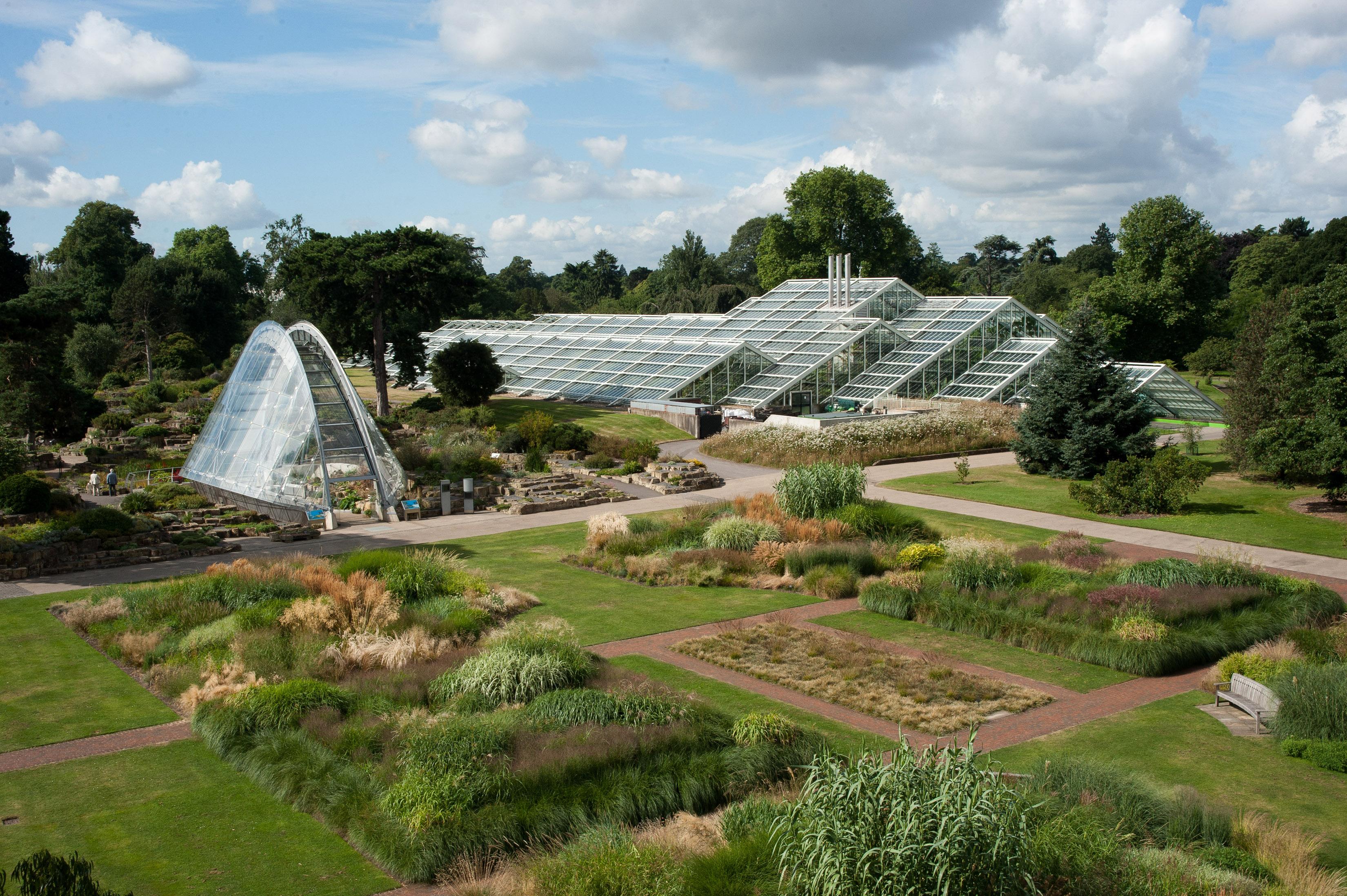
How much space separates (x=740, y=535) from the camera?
2167 centimetres

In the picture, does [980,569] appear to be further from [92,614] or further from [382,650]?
[92,614]

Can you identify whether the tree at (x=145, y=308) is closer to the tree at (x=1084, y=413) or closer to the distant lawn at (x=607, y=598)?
the distant lawn at (x=607, y=598)

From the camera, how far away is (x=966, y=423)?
37.4 m

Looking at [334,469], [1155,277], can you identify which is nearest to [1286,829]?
[334,469]

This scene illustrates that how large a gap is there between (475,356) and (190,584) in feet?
87.7

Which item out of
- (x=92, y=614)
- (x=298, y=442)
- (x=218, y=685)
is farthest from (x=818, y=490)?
(x=92, y=614)

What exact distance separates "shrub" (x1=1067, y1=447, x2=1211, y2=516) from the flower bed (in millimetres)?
8975

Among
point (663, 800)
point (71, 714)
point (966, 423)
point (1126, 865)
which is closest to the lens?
point (1126, 865)

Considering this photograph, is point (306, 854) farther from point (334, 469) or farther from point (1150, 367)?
point (1150, 367)

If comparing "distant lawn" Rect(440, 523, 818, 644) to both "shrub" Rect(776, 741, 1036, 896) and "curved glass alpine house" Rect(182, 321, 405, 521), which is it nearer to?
"curved glass alpine house" Rect(182, 321, 405, 521)

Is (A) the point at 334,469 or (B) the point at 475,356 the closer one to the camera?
(A) the point at 334,469

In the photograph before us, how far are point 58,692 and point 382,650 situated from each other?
449 centimetres

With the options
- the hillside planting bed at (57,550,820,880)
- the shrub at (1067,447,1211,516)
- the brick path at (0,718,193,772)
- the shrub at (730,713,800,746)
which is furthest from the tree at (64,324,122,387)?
the shrub at (730,713,800,746)

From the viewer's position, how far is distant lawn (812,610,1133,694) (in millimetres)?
14102
